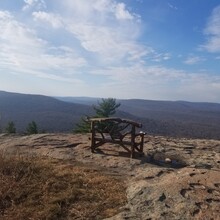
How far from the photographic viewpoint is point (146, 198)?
7.67 m

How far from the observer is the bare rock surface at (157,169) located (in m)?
7.14

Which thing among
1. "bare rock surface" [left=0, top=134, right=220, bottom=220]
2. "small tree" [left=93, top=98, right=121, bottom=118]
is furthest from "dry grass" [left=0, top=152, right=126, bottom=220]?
"small tree" [left=93, top=98, right=121, bottom=118]

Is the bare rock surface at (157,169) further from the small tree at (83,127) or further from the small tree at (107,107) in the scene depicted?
the small tree at (107,107)

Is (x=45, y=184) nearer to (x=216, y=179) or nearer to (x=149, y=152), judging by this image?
(x=216, y=179)

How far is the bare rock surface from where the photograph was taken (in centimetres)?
714

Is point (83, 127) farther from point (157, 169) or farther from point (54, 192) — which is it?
point (54, 192)

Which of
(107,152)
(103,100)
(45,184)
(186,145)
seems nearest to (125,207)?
(45,184)

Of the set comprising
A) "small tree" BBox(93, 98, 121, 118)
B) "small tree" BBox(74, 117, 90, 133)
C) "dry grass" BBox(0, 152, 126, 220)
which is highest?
"small tree" BBox(93, 98, 121, 118)

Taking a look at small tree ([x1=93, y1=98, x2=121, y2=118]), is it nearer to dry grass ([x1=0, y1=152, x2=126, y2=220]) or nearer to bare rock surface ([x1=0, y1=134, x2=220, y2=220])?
bare rock surface ([x1=0, y1=134, x2=220, y2=220])

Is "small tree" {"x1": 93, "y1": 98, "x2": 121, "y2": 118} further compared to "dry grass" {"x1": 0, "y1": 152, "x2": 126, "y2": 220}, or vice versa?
"small tree" {"x1": 93, "y1": 98, "x2": 121, "y2": 118}

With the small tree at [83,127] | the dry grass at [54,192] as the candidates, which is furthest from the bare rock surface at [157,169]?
the small tree at [83,127]

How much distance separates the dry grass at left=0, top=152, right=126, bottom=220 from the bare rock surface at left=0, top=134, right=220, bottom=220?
0.44 m

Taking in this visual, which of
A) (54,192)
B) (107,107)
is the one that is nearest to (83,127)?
(107,107)

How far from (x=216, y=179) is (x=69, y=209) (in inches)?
153
